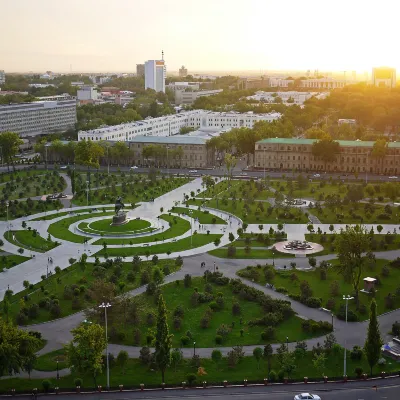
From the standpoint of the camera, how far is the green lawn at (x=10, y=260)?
33.8 metres

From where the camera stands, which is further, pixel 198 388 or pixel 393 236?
pixel 393 236

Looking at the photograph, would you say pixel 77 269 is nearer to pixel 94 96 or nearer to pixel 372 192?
pixel 372 192

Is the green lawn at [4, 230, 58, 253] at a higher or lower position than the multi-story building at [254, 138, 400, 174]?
lower

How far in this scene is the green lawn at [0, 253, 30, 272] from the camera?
33.8 metres

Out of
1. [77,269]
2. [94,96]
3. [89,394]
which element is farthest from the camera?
[94,96]

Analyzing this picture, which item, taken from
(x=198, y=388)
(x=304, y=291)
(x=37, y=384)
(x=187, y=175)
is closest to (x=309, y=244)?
(x=304, y=291)

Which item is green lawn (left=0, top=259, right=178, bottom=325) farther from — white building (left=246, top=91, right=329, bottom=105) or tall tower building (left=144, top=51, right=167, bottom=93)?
tall tower building (left=144, top=51, right=167, bottom=93)

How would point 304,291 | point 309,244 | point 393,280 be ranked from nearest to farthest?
point 304,291
point 393,280
point 309,244

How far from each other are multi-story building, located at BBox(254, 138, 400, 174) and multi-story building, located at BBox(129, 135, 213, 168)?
5926 mm

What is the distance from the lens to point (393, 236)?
126ft

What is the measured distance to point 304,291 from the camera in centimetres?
2877

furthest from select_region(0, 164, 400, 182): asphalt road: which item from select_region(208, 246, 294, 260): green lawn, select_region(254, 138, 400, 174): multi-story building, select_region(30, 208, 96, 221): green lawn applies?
select_region(208, 246, 294, 260): green lawn

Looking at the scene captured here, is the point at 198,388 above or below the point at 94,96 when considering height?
below

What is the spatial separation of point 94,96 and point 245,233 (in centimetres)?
9476
